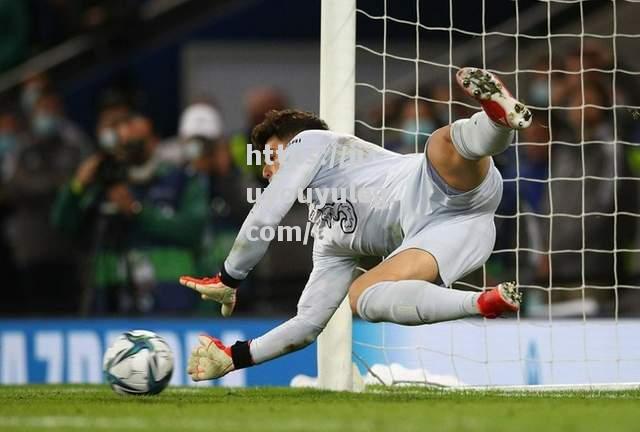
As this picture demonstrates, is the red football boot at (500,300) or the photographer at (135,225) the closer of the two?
the red football boot at (500,300)

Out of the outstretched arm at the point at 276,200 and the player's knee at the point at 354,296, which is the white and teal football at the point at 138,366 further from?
the player's knee at the point at 354,296

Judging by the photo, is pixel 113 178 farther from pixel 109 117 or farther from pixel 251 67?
pixel 251 67

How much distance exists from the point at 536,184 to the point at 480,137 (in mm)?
3840

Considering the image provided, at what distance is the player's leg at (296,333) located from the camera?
6.14 m

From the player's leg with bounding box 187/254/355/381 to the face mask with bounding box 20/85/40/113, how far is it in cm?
568

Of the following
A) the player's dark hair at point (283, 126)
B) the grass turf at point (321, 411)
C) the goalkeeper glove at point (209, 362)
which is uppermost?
the player's dark hair at point (283, 126)

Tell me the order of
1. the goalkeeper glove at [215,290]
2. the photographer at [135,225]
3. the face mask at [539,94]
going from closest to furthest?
the goalkeeper glove at [215,290] < the photographer at [135,225] < the face mask at [539,94]

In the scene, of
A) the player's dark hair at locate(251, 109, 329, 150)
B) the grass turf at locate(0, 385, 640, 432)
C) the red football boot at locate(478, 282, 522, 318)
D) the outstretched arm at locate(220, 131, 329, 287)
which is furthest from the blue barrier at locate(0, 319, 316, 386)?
the red football boot at locate(478, 282, 522, 318)

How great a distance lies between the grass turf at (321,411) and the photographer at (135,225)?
3.47m

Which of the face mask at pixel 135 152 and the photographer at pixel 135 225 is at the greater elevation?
the face mask at pixel 135 152

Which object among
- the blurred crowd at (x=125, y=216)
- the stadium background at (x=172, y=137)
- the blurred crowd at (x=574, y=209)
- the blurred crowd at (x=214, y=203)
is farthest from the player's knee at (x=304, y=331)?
the blurred crowd at (x=125, y=216)

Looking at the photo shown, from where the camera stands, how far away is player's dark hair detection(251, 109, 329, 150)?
20.7 feet

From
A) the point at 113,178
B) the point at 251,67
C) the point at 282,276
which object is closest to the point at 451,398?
the point at 282,276

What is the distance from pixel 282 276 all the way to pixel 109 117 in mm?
2209
